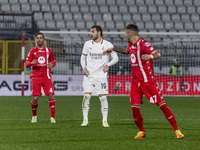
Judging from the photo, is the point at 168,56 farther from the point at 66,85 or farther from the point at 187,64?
the point at 66,85

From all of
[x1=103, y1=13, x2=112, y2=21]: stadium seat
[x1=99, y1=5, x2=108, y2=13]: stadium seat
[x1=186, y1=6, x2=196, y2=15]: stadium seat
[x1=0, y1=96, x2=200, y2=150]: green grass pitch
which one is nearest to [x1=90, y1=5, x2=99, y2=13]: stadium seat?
[x1=99, y1=5, x2=108, y2=13]: stadium seat

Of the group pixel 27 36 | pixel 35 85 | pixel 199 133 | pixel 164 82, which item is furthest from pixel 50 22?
pixel 199 133

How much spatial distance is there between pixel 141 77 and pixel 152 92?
0.28 meters

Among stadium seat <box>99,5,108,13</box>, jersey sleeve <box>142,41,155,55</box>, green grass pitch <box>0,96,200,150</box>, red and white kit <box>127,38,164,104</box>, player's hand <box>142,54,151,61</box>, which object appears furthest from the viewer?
stadium seat <box>99,5,108,13</box>

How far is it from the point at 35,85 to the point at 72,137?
271 cm

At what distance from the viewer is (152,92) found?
654cm

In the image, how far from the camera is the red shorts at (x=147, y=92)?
6.52m

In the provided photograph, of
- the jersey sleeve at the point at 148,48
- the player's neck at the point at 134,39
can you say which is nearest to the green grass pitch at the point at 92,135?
the jersey sleeve at the point at 148,48

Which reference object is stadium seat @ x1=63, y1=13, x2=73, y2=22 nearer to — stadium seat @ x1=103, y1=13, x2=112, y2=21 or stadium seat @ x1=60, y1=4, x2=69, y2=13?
stadium seat @ x1=60, y1=4, x2=69, y2=13

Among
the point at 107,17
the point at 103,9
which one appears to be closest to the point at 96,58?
the point at 107,17

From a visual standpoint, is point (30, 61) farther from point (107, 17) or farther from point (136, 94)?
point (107, 17)

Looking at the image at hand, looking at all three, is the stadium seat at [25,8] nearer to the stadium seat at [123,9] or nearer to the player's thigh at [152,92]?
the stadium seat at [123,9]

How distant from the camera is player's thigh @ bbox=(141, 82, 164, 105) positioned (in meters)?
6.51

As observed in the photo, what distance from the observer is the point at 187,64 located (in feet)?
69.2
